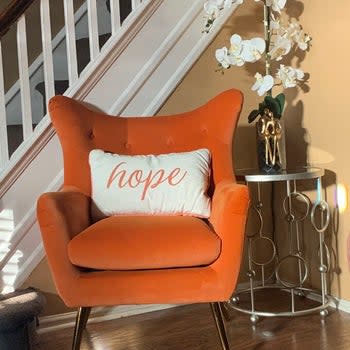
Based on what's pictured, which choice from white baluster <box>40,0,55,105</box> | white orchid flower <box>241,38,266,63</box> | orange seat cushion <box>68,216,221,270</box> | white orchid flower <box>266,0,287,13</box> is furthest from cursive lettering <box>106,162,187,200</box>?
white orchid flower <box>266,0,287,13</box>

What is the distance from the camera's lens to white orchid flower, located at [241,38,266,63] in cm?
248

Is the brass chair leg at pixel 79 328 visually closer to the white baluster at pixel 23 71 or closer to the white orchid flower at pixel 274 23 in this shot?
the white baluster at pixel 23 71

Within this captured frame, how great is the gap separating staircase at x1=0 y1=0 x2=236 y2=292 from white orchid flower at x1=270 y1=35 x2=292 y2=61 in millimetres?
367

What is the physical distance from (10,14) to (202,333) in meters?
1.50

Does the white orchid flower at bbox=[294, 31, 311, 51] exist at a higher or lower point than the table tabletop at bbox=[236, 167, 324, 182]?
higher

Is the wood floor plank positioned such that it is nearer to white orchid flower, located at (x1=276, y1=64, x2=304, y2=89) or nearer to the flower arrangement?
the flower arrangement

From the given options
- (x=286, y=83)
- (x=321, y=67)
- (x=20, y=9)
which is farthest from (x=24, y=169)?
(x=321, y=67)

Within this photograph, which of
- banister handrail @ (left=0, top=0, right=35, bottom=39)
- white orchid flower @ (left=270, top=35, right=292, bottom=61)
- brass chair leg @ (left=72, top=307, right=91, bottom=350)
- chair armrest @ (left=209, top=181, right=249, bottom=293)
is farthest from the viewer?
white orchid flower @ (left=270, top=35, right=292, bottom=61)

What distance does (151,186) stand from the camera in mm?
2146

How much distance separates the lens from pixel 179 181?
214cm

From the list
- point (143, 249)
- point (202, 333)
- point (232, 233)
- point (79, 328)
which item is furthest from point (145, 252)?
point (202, 333)

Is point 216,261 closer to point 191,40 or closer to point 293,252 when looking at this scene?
point 293,252

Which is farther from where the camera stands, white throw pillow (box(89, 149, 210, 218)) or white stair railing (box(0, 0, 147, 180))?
white stair railing (box(0, 0, 147, 180))

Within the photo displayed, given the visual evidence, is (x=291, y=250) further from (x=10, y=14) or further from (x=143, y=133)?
(x=10, y=14)
